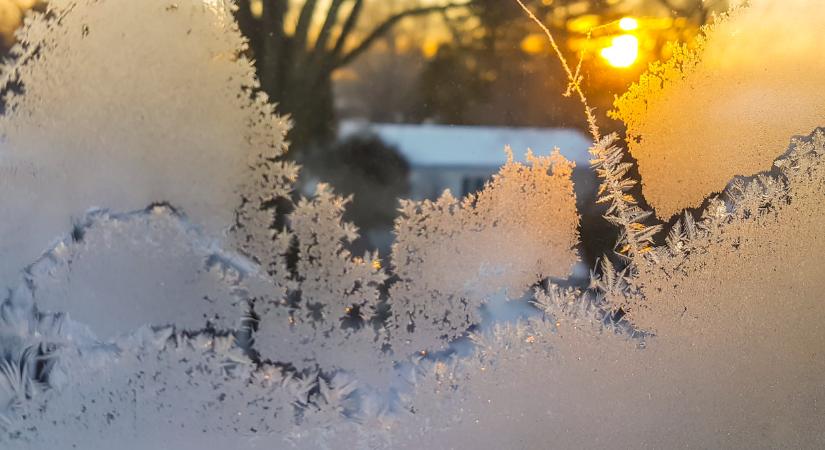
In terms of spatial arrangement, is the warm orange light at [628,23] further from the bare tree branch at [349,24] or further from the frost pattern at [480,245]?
the bare tree branch at [349,24]

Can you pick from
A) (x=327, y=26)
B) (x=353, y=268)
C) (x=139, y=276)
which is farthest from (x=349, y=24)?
(x=139, y=276)

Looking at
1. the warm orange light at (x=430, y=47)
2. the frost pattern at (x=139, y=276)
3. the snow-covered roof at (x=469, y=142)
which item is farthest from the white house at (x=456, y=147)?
the frost pattern at (x=139, y=276)

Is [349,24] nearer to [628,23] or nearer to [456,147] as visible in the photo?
[456,147]

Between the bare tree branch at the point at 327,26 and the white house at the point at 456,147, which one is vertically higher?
the bare tree branch at the point at 327,26

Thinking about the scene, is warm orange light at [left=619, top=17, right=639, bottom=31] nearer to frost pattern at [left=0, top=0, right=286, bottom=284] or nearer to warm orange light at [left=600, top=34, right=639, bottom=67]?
warm orange light at [left=600, top=34, right=639, bottom=67]

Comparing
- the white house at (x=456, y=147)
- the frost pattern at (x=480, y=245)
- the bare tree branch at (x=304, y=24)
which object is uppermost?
the bare tree branch at (x=304, y=24)

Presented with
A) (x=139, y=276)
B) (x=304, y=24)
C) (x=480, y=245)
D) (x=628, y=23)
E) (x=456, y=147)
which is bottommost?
(x=139, y=276)
